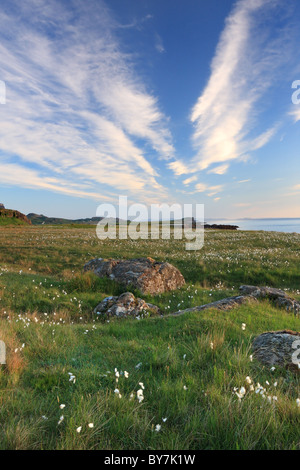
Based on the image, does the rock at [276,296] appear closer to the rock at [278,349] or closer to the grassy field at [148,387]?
the grassy field at [148,387]

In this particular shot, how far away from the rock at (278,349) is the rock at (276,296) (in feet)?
15.9

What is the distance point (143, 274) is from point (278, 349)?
8.62 metres

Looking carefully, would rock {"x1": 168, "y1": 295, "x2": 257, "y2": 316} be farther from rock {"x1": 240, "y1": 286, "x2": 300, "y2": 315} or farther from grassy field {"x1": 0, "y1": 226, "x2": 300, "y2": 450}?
rock {"x1": 240, "y1": 286, "x2": 300, "y2": 315}

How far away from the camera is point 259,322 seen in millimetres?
6801

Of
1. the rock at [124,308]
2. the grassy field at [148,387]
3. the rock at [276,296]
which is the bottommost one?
the rock at [124,308]

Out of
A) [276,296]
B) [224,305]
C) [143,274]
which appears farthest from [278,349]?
[143,274]

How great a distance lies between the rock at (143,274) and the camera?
12367 mm

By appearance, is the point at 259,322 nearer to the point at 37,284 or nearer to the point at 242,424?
the point at 242,424

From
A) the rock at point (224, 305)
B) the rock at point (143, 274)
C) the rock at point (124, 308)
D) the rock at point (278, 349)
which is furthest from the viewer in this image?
the rock at point (143, 274)

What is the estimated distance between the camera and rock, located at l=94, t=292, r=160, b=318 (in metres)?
8.82

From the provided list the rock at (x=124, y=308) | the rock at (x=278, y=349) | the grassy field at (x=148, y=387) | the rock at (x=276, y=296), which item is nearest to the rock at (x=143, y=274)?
the rock at (x=124, y=308)

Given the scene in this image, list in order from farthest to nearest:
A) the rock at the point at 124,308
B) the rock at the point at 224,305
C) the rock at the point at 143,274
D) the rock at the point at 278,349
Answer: the rock at the point at 143,274
the rock at the point at 124,308
the rock at the point at 224,305
the rock at the point at 278,349

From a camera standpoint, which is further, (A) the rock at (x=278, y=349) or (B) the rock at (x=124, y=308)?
(B) the rock at (x=124, y=308)

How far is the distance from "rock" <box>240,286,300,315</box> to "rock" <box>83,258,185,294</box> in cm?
389
